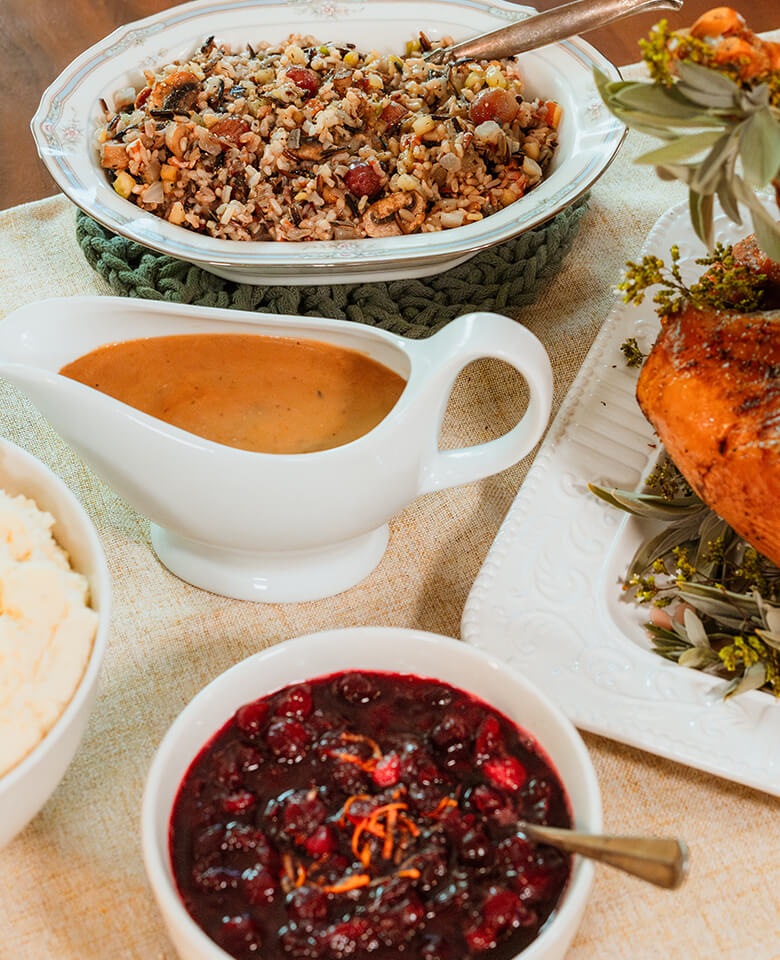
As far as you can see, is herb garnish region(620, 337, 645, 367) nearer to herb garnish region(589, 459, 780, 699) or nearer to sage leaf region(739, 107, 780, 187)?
herb garnish region(589, 459, 780, 699)

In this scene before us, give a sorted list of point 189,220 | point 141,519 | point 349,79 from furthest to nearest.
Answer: point 349,79, point 189,220, point 141,519

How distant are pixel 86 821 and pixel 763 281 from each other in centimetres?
113

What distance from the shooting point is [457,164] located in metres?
1.84

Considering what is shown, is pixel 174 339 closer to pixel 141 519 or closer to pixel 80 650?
pixel 141 519

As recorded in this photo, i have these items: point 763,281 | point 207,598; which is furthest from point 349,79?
point 207,598

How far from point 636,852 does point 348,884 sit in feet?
0.86

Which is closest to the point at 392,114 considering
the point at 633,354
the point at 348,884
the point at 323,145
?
the point at 323,145

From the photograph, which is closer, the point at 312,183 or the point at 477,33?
the point at 312,183

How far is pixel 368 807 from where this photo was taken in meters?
1.04

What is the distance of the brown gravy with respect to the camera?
144 cm

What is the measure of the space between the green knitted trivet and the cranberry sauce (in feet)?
2.57

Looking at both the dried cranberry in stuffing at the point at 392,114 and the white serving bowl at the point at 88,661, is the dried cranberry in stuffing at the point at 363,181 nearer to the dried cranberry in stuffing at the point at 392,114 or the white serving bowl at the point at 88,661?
the dried cranberry in stuffing at the point at 392,114

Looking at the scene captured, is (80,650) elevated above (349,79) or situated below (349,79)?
below

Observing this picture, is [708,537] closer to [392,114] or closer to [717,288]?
[717,288]
